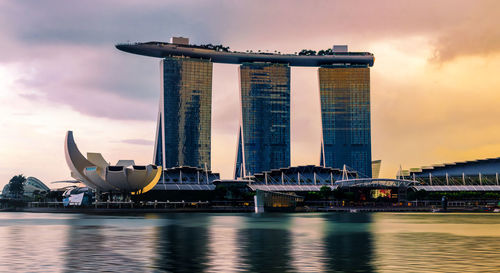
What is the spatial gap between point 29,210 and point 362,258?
546 ft

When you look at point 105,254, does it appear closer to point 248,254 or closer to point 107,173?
point 248,254

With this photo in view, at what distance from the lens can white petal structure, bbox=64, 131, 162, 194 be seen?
7318 inches

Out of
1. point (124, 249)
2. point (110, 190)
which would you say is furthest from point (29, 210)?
point (124, 249)

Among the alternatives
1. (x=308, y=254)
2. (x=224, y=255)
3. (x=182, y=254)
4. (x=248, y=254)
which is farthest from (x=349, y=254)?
(x=182, y=254)

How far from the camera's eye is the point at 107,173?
7298 inches

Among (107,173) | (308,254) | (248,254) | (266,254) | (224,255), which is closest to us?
(224,255)

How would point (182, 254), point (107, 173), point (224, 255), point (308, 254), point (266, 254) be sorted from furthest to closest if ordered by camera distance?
point (107, 173) < point (308, 254) < point (266, 254) < point (182, 254) < point (224, 255)

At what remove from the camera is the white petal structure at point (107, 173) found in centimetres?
18588

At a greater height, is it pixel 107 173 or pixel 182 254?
pixel 107 173

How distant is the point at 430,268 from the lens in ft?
124

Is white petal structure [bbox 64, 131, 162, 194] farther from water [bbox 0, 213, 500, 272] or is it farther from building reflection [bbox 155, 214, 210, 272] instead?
building reflection [bbox 155, 214, 210, 272]

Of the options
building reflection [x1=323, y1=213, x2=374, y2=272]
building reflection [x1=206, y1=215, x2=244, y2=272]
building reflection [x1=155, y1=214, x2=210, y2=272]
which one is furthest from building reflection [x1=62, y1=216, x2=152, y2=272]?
building reflection [x1=323, y1=213, x2=374, y2=272]

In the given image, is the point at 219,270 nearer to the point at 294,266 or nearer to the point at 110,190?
the point at 294,266

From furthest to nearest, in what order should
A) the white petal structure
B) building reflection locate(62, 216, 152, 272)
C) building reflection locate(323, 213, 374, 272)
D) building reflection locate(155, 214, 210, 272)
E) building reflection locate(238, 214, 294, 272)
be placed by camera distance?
the white petal structure
building reflection locate(62, 216, 152, 272)
building reflection locate(238, 214, 294, 272)
building reflection locate(323, 213, 374, 272)
building reflection locate(155, 214, 210, 272)
